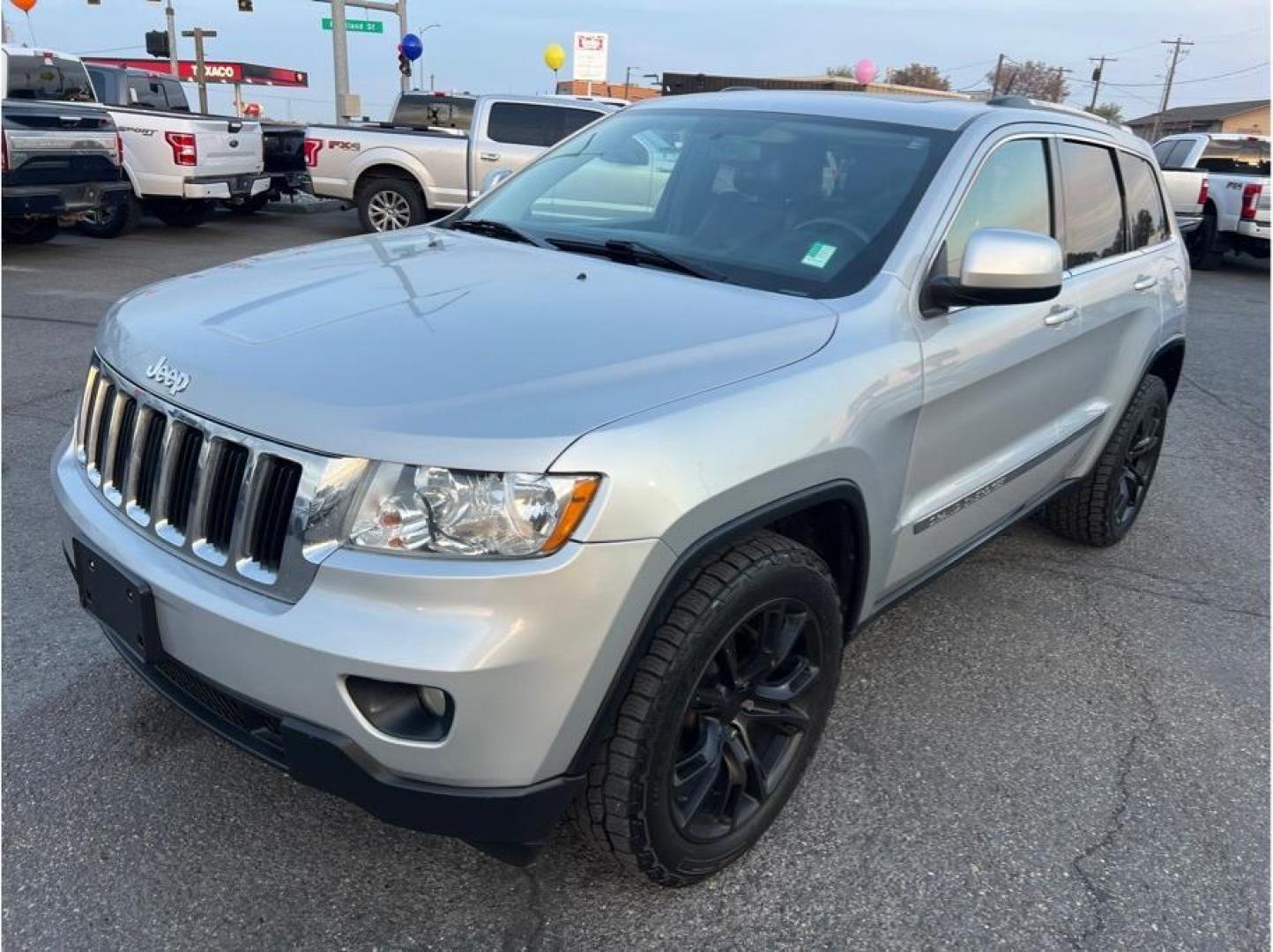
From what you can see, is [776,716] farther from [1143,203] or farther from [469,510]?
[1143,203]

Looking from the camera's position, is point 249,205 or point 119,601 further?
point 249,205

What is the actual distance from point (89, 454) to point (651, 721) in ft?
5.18

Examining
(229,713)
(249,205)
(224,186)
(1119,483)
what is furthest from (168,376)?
(249,205)

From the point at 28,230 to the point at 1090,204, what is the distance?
11.2m

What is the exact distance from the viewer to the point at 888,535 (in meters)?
2.76

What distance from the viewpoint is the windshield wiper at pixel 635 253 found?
9.50 feet

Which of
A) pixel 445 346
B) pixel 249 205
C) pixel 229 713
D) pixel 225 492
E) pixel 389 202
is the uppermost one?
pixel 445 346

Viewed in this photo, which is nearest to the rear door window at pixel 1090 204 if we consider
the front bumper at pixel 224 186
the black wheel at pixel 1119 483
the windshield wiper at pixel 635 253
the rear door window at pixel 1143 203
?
the rear door window at pixel 1143 203

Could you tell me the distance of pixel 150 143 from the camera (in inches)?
471

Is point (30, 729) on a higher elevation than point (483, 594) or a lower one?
lower

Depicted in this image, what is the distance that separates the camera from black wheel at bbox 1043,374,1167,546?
170 inches

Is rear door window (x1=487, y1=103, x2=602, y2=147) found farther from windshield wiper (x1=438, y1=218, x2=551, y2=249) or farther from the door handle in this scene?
the door handle

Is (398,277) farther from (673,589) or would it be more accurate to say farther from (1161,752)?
(1161,752)

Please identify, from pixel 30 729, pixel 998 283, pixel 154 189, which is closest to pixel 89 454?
pixel 30 729
